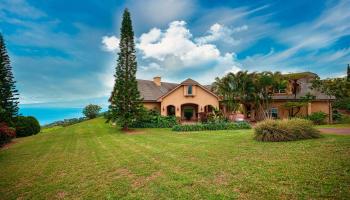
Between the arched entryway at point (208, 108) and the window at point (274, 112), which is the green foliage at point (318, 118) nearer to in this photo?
the window at point (274, 112)

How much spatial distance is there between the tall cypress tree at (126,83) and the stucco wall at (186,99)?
233 inches

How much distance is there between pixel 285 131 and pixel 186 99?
58.8ft

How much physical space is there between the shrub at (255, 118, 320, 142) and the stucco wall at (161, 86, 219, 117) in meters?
16.7

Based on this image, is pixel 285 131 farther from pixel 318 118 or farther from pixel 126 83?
pixel 126 83

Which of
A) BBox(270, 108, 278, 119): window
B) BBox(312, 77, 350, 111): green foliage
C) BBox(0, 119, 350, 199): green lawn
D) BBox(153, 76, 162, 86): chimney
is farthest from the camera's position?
BBox(153, 76, 162, 86): chimney

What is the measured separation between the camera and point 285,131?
428 inches

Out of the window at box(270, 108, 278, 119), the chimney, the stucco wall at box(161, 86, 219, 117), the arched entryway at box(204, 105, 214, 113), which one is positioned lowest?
the window at box(270, 108, 278, 119)

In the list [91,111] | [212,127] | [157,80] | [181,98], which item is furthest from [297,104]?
[91,111]

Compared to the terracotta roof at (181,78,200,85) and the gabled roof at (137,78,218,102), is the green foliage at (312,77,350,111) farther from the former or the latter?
the terracotta roof at (181,78,200,85)

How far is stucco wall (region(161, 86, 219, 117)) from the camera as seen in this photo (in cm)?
2769

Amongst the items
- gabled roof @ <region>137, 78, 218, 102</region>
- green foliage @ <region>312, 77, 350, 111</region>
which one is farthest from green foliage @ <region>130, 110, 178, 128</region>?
green foliage @ <region>312, 77, 350, 111</region>

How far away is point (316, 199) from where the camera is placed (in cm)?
408

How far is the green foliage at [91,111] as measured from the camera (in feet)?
143

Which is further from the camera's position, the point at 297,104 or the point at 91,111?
the point at 91,111
